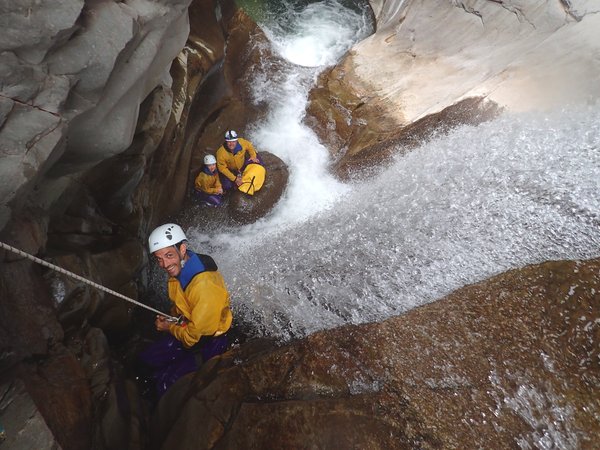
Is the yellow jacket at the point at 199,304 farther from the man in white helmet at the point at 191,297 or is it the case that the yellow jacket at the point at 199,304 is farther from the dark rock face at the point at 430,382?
the dark rock face at the point at 430,382

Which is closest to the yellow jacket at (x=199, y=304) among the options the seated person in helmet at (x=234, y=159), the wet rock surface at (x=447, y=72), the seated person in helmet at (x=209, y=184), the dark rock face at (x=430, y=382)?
the dark rock face at (x=430, y=382)

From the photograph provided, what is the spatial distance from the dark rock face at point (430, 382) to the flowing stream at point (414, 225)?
1.76ft

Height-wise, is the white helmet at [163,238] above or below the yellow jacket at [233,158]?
above

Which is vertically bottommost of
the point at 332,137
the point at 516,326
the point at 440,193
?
the point at 332,137

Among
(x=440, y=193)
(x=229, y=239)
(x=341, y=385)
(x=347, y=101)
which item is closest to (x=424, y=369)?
(x=341, y=385)

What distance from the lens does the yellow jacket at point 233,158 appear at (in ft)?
22.0

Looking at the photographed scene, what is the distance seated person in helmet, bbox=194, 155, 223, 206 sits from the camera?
6.58 meters

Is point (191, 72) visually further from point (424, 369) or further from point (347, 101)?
point (424, 369)

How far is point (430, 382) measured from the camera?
3133 mm

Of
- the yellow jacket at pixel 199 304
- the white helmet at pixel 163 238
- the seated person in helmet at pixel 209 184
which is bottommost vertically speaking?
the seated person in helmet at pixel 209 184

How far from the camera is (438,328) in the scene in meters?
3.47

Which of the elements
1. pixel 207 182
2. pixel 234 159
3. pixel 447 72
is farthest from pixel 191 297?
pixel 447 72

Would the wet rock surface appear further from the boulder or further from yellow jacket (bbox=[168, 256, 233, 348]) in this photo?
yellow jacket (bbox=[168, 256, 233, 348])

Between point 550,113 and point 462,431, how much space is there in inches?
208
